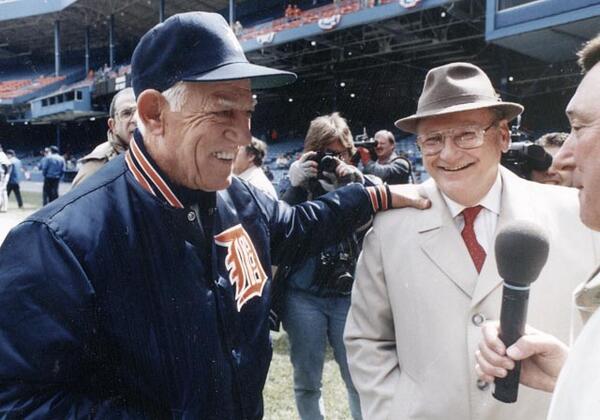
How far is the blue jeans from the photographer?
312 centimetres

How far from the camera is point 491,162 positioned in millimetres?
1750

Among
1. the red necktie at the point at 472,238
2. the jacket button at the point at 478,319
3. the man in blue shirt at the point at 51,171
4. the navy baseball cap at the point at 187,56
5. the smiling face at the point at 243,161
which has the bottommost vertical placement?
the man in blue shirt at the point at 51,171

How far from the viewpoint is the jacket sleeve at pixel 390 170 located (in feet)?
15.1

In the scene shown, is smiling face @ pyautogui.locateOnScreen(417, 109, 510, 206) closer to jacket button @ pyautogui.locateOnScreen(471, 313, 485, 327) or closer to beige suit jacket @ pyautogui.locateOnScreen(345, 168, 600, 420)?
beige suit jacket @ pyautogui.locateOnScreen(345, 168, 600, 420)

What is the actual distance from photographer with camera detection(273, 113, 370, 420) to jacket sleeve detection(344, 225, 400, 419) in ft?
4.00

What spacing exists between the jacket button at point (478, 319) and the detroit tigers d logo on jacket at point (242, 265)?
664 mm

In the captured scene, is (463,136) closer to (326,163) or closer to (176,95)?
(176,95)

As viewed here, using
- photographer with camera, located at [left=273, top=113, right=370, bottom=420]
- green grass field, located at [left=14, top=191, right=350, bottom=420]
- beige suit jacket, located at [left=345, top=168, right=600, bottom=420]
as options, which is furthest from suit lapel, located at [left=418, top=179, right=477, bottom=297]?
green grass field, located at [left=14, top=191, right=350, bottom=420]

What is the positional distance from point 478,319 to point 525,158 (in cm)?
127

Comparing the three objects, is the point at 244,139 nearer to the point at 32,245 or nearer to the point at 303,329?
the point at 32,245

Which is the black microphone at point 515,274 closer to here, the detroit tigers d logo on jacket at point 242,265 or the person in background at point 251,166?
the detroit tigers d logo on jacket at point 242,265

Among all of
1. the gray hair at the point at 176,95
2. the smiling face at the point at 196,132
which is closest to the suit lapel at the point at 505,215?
the smiling face at the point at 196,132

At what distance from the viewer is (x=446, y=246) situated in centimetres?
171

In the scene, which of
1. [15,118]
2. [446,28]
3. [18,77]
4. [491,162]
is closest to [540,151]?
[491,162]
